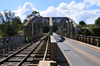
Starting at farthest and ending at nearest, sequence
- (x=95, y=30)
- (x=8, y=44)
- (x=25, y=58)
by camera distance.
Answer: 1. (x=95, y=30)
2. (x=8, y=44)
3. (x=25, y=58)

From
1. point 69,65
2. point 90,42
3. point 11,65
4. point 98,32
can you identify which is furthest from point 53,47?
point 98,32

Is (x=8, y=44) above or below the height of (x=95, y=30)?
below

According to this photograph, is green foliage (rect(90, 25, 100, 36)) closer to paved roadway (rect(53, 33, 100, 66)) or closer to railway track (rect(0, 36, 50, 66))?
A: paved roadway (rect(53, 33, 100, 66))

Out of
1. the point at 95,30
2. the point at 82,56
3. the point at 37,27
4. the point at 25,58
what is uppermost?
the point at 37,27

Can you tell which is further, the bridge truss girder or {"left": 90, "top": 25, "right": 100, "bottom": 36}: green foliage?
{"left": 90, "top": 25, "right": 100, "bottom": 36}: green foliage

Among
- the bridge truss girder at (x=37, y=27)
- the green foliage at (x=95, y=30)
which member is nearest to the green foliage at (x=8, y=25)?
the bridge truss girder at (x=37, y=27)

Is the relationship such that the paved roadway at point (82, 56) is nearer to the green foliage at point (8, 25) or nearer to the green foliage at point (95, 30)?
the green foliage at point (8, 25)

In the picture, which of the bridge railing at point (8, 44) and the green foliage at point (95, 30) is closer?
the bridge railing at point (8, 44)

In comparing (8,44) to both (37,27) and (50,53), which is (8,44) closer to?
(50,53)

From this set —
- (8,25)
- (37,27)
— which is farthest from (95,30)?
(8,25)

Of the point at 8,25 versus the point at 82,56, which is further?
the point at 8,25

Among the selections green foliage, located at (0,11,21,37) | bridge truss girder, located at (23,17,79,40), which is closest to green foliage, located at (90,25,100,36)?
bridge truss girder, located at (23,17,79,40)

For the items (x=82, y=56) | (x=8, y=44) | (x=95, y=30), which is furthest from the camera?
(x=95, y=30)

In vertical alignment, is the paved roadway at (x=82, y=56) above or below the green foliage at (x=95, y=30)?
below
